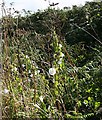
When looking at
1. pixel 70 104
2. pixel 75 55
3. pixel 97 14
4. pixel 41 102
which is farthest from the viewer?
pixel 97 14

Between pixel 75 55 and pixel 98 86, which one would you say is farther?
pixel 75 55

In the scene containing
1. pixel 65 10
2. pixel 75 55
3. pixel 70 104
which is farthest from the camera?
pixel 65 10

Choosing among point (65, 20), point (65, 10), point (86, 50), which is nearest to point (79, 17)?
point (65, 20)

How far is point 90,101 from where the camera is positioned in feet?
11.5

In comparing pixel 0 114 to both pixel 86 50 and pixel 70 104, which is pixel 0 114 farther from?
pixel 86 50

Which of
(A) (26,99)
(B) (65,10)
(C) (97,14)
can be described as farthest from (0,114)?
(B) (65,10)

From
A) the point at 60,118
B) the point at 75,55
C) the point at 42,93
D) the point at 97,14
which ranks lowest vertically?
the point at 60,118

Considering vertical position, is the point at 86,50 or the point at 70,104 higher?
the point at 86,50

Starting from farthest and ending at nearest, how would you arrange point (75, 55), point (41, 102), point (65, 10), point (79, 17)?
point (65, 10)
point (79, 17)
point (75, 55)
point (41, 102)

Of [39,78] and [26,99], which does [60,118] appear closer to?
[26,99]

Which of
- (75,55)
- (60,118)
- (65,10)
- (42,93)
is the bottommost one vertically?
(60,118)

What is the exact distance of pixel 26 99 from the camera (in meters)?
3.40

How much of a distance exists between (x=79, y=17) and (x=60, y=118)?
447 centimetres

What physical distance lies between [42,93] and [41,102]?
0.21 m
